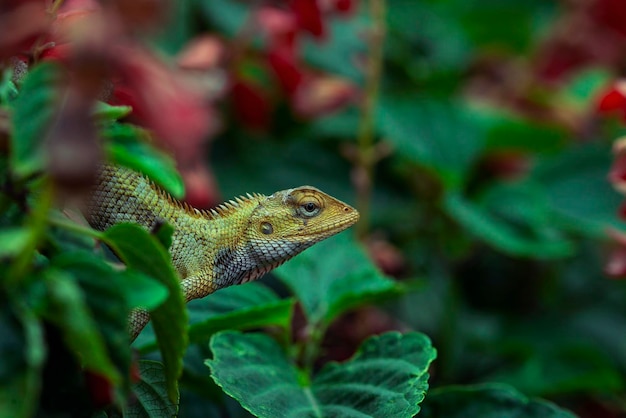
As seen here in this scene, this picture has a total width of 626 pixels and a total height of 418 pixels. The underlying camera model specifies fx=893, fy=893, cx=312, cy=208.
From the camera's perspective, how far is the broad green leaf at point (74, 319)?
604mm

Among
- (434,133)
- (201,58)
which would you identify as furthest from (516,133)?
(201,58)

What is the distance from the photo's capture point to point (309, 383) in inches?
42.1

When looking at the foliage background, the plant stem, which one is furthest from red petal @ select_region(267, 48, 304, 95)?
the plant stem

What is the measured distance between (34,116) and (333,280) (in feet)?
2.40

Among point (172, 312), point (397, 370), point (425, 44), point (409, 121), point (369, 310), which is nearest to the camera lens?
point (172, 312)

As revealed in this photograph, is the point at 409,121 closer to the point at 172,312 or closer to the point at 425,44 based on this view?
the point at 425,44

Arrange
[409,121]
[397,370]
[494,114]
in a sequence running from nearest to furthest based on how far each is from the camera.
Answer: [397,370]
[409,121]
[494,114]

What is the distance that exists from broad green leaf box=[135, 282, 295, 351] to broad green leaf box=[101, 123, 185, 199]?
0.52 ft

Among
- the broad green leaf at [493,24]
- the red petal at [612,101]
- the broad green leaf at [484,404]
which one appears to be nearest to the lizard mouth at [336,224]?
the broad green leaf at [484,404]

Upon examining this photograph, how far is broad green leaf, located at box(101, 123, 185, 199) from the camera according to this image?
0.82 m

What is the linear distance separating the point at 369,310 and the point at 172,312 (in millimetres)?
863

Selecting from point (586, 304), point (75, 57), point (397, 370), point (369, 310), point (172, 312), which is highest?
point (75, 57)

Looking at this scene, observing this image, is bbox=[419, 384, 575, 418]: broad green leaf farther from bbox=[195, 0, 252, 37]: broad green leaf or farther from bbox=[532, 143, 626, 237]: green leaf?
bbox=[195, 0, 252, 37]: broad green leaf

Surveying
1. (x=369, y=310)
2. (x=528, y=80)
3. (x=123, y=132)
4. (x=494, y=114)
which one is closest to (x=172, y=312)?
(x=123, y=132)
